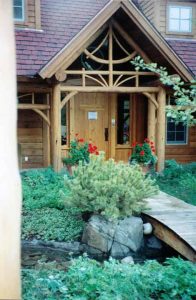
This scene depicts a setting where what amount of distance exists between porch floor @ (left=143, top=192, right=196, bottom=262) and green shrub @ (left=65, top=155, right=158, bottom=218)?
375 millimetres

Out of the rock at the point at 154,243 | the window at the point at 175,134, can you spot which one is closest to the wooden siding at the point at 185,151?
the window at the point at 175,134

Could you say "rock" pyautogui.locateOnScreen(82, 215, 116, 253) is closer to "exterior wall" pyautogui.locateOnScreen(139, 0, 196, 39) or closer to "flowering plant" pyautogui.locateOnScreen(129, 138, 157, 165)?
"flowering plant" pyautogui.locateOnScreen(129, 138, 157, 165)

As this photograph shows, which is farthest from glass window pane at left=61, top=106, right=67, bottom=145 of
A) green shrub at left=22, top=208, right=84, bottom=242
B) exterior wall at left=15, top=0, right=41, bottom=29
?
green shrub at left=22, top=208, right=84, bottom=242

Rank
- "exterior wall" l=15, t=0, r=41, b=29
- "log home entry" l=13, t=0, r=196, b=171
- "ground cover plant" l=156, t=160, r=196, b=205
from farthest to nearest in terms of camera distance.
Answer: "exterior wall" l=15, t=0, r=41, b=29
"log home entry" l=13, t=0, r=196, b=171
"ground cover plant" l=156, t=160, r=196, b=205

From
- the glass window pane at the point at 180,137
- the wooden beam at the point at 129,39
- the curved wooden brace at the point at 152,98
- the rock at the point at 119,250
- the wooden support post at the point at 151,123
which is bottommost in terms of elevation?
the rock at the point at 119,250

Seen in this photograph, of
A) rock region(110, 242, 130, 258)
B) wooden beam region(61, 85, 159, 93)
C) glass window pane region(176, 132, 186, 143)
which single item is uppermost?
wooden beam region(61, 85, 159, 93)

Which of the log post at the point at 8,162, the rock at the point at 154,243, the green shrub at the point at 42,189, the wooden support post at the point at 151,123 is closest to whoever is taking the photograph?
the log post at the point at 8,162

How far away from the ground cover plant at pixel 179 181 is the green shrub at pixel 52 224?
9.09ft

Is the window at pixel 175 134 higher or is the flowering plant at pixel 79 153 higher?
the window at pixel 175 134

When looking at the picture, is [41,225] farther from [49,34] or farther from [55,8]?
[55,8]

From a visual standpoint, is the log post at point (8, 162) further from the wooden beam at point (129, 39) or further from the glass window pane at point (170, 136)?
the glass window pane at point (170, 136)

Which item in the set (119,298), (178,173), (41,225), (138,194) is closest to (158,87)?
(178,173)

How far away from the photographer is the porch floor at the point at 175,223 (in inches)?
198

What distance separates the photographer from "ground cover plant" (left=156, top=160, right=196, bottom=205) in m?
8.45
